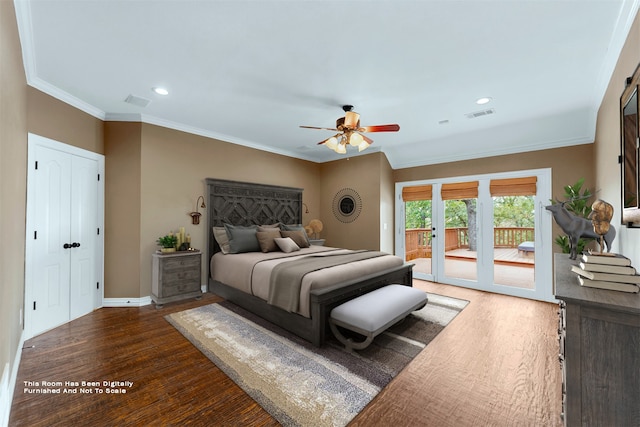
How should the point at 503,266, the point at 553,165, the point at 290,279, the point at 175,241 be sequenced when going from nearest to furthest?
the point at 290,279 < the point at 175,241 < the point at 553,165 < the point at 503,266

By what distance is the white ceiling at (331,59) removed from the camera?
189cm

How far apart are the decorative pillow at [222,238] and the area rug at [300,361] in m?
1.04

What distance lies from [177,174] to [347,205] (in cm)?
346

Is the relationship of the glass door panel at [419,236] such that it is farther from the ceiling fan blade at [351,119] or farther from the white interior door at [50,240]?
the white interior door at [50,240]

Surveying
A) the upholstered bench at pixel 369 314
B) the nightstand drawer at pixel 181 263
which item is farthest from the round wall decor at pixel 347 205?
the nightstand drawer at pixel 181 263

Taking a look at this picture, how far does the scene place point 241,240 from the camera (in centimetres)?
Answer: 434

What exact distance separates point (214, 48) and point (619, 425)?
345cm

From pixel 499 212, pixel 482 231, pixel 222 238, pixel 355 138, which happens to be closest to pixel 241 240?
pixel 222 238

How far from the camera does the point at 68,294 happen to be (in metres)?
3.27

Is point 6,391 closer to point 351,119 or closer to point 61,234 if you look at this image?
point 61,234

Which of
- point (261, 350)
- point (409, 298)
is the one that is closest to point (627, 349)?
point (409, 298)

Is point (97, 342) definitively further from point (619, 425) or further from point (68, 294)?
point (619, 425)

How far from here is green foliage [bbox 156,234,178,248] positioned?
3.87m

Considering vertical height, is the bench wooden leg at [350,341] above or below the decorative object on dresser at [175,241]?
below
